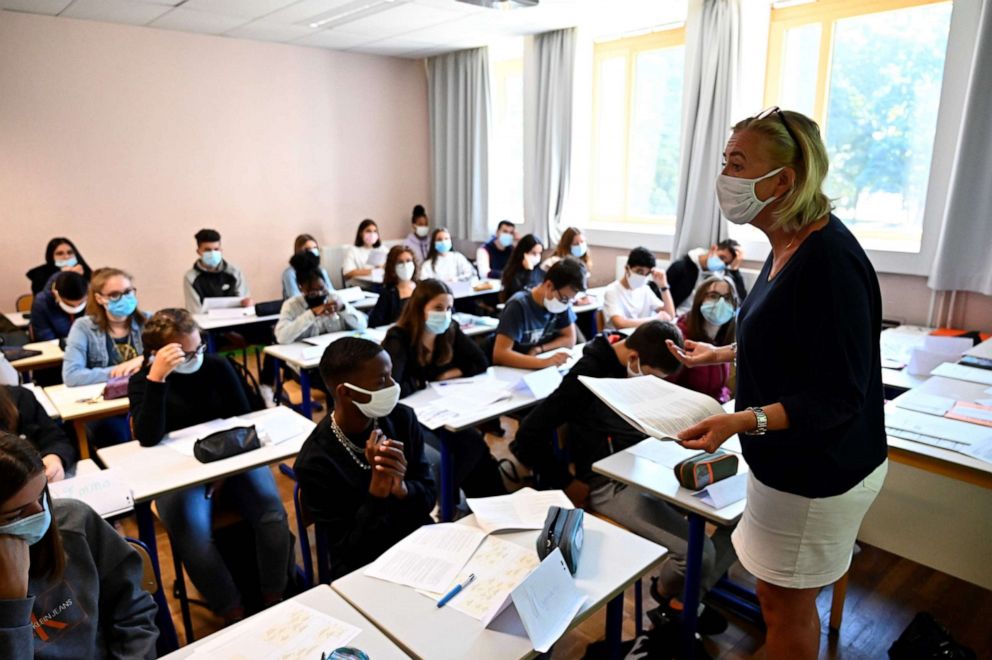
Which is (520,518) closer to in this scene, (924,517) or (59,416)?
(924,517)

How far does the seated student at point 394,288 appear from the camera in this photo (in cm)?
465

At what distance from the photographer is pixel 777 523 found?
4.70ft

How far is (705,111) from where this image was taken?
17.6 ft

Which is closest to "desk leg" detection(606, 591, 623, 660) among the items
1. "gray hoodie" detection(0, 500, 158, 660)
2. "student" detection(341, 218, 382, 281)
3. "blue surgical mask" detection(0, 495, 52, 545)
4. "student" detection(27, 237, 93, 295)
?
"gray hoodie" detection(0, 500, 158, 660)

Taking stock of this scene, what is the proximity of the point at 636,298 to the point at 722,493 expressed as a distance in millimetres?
2864

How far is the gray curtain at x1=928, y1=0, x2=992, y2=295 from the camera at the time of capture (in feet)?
13.0

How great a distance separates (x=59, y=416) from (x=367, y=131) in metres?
5.67

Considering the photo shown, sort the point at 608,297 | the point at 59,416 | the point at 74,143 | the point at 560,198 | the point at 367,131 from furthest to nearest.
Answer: the point at 367,131, the point at 560,198, the point at 74,143, the point at 608,297, the point at 59,416

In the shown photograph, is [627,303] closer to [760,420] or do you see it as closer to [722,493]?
[722,493]

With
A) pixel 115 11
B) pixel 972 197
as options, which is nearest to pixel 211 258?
pixel 115 11

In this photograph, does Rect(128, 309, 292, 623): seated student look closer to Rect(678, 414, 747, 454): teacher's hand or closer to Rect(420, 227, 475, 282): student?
Rect(678, 414, 747, 454): teacher's hand

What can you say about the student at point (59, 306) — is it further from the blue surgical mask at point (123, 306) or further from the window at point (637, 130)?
the window at point (637, 130)

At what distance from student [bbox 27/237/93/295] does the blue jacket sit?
222cm

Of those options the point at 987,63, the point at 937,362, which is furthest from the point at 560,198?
the point at 937,362
